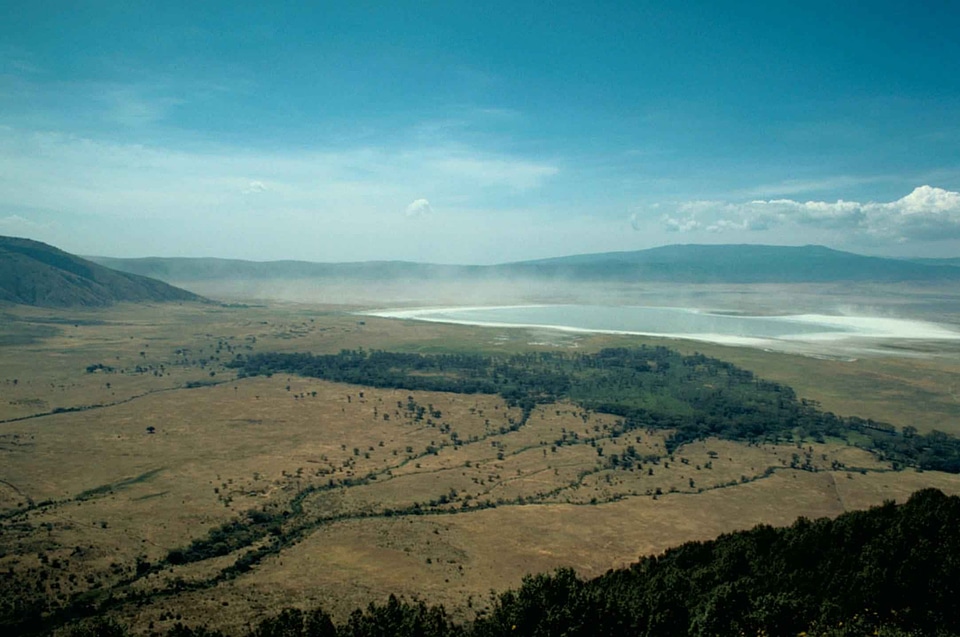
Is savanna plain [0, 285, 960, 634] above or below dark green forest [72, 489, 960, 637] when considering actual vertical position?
below

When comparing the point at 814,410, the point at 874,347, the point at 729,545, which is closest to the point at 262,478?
the point at 729,545

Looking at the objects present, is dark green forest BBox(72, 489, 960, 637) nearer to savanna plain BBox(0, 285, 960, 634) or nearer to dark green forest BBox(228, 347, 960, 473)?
savanna plain BBox(0, 285, 960, 634)

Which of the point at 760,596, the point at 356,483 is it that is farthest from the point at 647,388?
the point at 760,596

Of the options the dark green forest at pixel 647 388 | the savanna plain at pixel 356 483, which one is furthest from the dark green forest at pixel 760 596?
the dark green forest at pixel 647 388

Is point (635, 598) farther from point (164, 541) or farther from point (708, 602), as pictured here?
point (164, 541)

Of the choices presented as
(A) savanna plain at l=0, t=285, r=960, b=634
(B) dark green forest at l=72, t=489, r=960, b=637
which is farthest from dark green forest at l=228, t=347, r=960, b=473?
(B) dark green forest at l=72, t=489, r=960, b=637

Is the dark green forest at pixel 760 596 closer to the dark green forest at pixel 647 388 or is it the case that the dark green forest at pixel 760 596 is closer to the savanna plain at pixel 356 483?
the savanna plain at pixel 356 483
